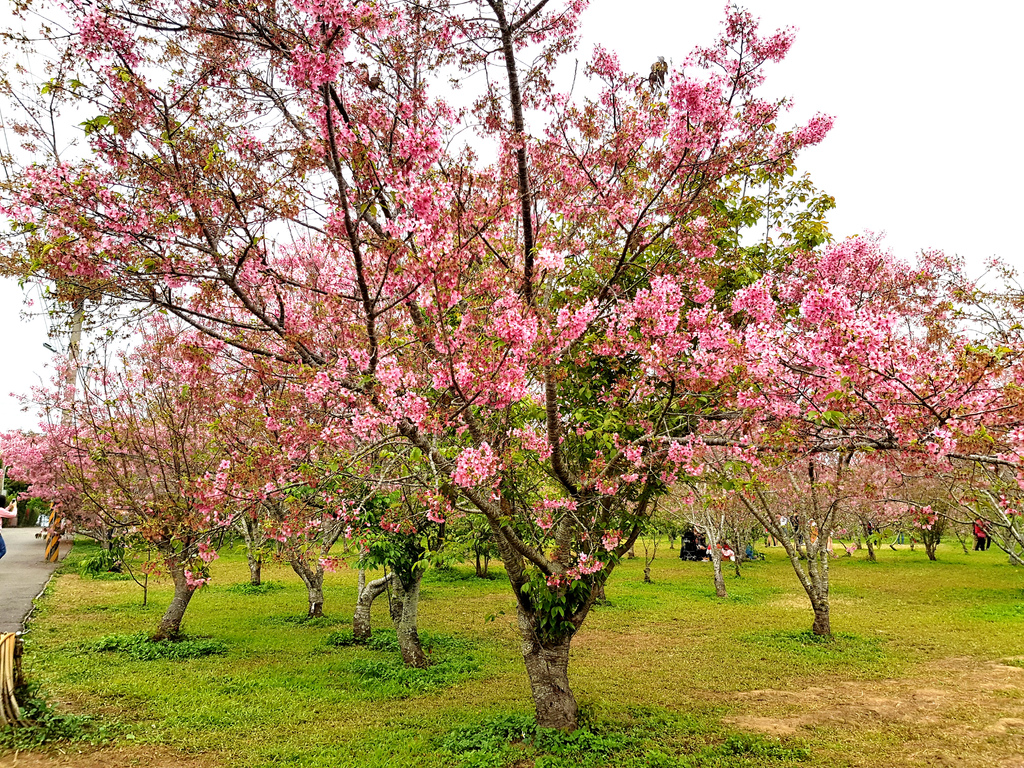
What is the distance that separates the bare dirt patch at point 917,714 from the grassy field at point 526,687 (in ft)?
0.11

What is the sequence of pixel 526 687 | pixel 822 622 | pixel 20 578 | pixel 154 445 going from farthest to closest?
pixel 20 578 < pixel 822 622 < pixel 154 445 < pixel 526 687

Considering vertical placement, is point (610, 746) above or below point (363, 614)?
below

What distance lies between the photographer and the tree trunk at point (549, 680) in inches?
250

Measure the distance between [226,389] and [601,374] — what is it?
4.20 meters

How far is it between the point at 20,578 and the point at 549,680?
55.7 ft

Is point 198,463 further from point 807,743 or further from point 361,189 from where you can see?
point 807,743

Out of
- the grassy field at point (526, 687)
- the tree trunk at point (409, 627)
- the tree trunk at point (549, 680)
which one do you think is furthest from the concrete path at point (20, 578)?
the tree trunk at point (549, 680)

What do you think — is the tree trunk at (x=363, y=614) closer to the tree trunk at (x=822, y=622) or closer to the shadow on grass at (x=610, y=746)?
the shadow on grass at (x=610, y=746)

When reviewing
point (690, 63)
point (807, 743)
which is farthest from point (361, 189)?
point (807, 743)

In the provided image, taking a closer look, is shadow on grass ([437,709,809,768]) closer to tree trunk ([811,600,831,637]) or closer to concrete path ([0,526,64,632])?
tree trunk ([811,600,831,637])

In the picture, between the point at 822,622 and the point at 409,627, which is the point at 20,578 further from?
the point at 822,622

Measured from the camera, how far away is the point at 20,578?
637 inches

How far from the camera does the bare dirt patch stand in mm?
6070

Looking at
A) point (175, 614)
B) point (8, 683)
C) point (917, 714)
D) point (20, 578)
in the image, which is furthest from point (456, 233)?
point (20, 578)
